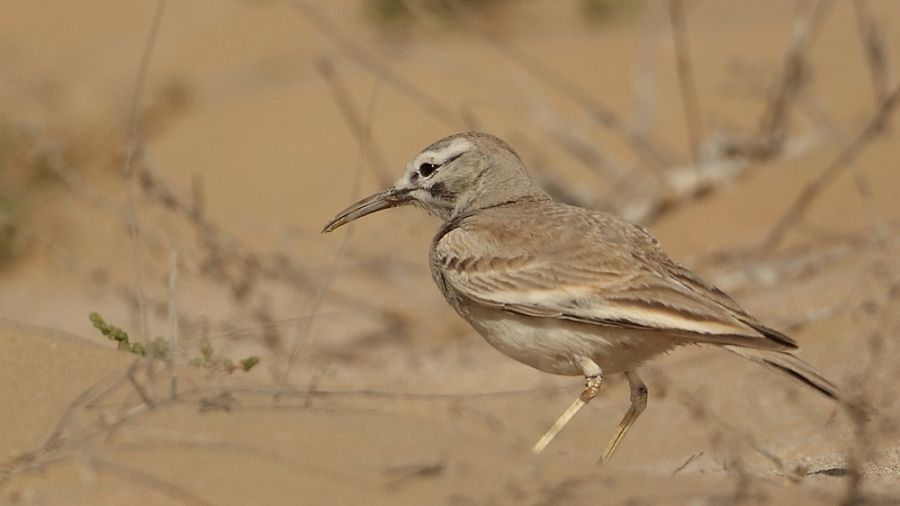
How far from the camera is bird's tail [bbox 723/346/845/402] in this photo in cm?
459

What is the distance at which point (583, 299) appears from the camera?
5.07 metres

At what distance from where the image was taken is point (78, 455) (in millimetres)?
4027

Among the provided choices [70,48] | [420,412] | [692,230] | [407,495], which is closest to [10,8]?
[70,48]

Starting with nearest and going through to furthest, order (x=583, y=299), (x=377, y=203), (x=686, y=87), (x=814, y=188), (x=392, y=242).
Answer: (x=583, y=299), (x=377, y=203), (x=814, y=188), (x=686, y=87), (x=392, y=242)

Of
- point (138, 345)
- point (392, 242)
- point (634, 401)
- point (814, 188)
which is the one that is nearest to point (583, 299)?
point (634, 401)

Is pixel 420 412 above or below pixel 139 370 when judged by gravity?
above

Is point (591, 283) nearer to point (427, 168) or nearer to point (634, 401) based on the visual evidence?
point (634, 401)

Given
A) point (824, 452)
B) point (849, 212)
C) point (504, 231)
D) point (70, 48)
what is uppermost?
point (70, 48)

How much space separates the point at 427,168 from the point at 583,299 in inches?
54.8

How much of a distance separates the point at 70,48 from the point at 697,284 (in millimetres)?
13371

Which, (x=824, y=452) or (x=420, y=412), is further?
(x=420, y=412)

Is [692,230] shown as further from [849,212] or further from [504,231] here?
[504,231]

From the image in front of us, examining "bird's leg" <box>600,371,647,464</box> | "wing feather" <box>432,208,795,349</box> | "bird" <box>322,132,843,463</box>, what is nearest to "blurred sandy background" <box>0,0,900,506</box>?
"bird's leg" <box>600,371,647,464</box>

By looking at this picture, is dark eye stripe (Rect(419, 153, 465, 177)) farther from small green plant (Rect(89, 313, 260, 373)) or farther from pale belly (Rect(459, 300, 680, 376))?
small green plant (Rect(89, 313, 260, 373))
